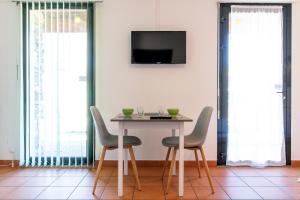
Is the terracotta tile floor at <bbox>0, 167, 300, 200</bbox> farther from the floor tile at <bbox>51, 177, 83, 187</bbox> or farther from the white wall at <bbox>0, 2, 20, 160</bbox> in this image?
the white wall at <bbox>0, 2, 20, 160</bbox>

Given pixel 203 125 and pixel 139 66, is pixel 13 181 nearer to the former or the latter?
pixel 139 66

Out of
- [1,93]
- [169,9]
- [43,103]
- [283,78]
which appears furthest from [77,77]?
[283,78]

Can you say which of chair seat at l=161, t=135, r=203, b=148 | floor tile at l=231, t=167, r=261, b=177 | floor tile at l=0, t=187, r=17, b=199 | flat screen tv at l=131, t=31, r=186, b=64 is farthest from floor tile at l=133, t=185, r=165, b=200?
flat screen tv at l=131, t=31, r=186, b=64

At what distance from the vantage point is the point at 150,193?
301cm

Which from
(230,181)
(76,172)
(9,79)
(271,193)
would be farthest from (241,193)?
(9,79)

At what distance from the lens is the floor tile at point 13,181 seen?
3279 millimetres

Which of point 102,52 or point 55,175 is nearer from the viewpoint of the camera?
point 55,175

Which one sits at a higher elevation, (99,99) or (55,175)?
(99,99)

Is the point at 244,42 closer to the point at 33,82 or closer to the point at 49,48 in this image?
the point at 49,48

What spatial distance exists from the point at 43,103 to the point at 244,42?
9.15 ft

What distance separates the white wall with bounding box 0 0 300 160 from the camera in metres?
4.03

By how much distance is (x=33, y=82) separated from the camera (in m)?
3.98

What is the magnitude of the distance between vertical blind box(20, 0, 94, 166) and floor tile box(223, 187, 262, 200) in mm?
1841

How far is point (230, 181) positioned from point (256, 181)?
0.30 metres
